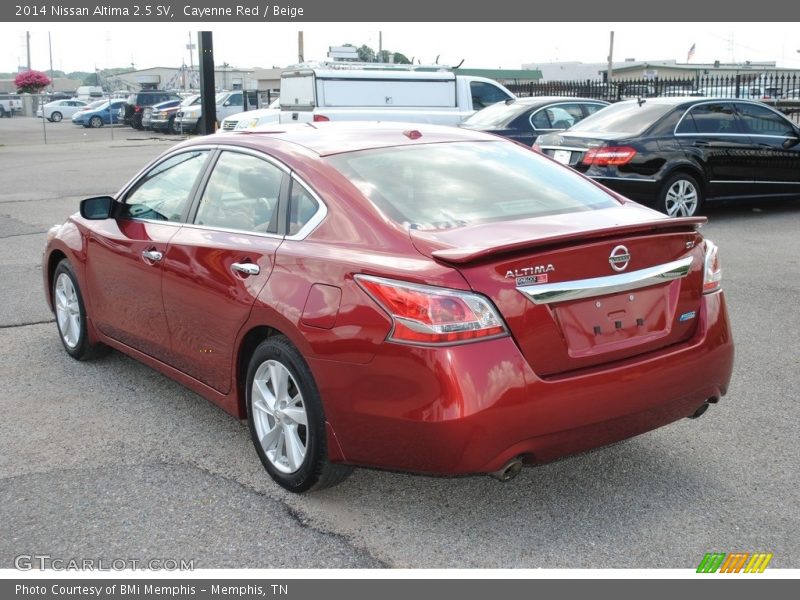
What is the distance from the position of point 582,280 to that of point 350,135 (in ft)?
5.32

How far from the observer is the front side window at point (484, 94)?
742 inches

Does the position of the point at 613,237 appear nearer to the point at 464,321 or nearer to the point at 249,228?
the point at 464,321

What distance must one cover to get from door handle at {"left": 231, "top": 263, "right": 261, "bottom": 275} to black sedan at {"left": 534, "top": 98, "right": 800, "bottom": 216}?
23.8 feet

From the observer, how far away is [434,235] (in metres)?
3.66

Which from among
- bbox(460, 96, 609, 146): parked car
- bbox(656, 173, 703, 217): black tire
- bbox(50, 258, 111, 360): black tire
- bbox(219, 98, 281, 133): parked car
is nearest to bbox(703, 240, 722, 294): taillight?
bbox(50, 258, 111, 360): black tire

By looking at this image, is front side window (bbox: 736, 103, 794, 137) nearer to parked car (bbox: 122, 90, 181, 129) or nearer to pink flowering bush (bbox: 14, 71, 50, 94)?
parked car (bbox: 122, 90, 181, 129)

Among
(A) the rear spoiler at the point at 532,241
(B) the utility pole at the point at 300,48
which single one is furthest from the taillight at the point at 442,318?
(B) the utility pole at the point at 300,48

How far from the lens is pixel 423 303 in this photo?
3369mm

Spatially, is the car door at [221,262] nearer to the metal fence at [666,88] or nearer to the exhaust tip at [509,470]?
the exhaust tip at [509,470]

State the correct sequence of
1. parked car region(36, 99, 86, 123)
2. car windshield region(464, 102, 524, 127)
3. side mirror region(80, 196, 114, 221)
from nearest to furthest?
1. side mirror region(80, 196, 114, 221)
2. car windshield region(464, 102, 524, 127)
3. parked car region(36, 99, 86, 123)

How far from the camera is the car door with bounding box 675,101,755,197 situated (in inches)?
444

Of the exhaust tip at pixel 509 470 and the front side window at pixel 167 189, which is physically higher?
the front side window at pixel 167 189

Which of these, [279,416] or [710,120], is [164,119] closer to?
[710,120]

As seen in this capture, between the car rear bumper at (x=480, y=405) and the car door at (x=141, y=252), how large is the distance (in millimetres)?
1590
